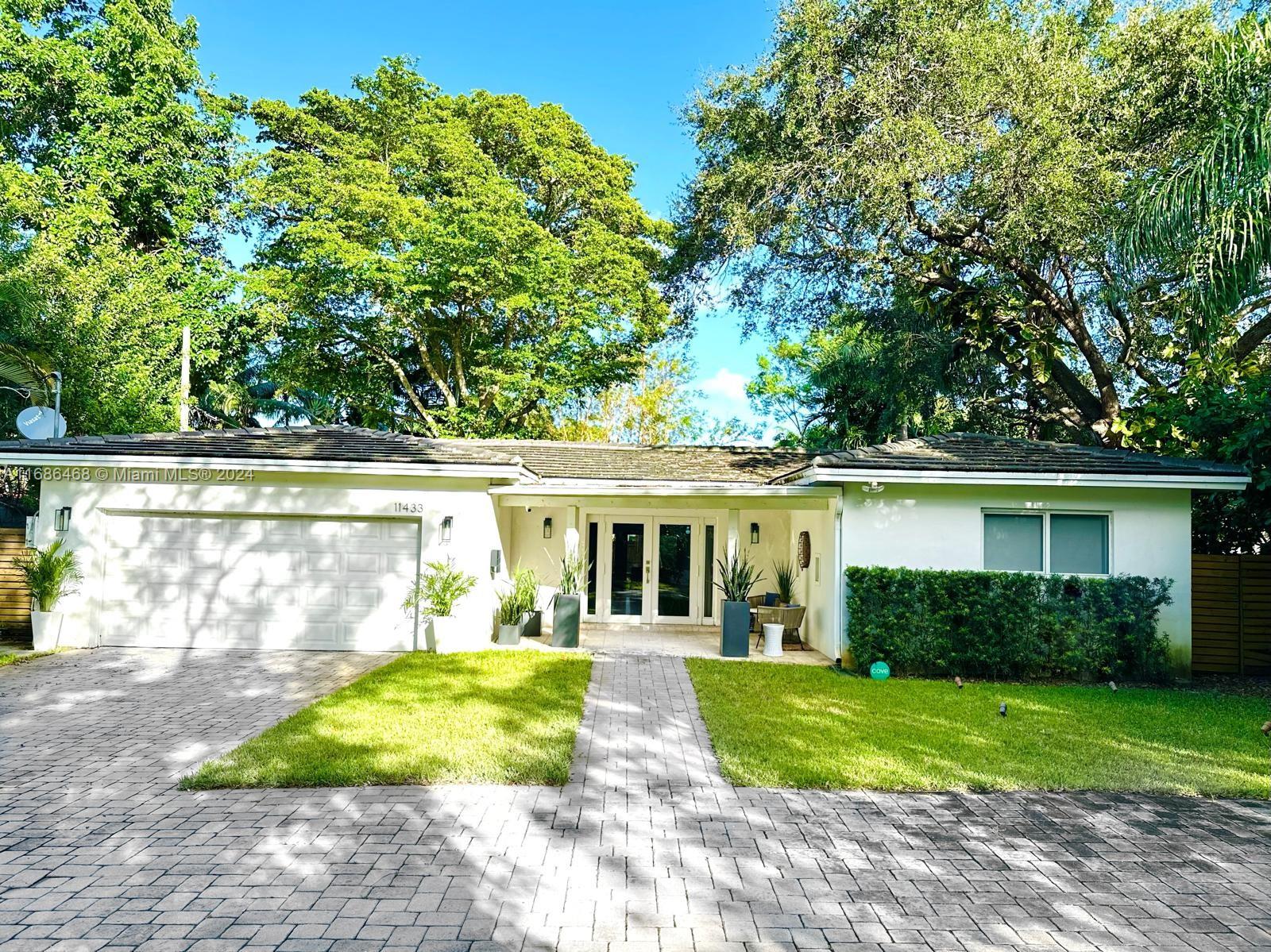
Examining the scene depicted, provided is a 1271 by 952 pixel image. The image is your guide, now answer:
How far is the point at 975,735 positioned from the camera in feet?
24.5

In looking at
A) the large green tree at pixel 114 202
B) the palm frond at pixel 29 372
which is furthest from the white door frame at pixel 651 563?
the palm frond at pixel 29 372

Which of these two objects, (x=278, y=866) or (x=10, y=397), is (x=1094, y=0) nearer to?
(x=278, y=866)

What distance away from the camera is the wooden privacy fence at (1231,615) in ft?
37.3

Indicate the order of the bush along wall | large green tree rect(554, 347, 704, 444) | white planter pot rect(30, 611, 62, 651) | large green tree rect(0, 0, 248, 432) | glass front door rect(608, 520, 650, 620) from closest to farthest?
the bush along wall
white planter pot rect(30, 611, 62, 651)
glass front door rect(608, 520, 650, 620)
large green tree rect(0, 0, 248, 432)
large green tree rect(554, 347, 704, 444)

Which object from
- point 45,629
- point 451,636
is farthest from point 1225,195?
point 45,629

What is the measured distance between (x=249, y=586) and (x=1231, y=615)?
15.4m

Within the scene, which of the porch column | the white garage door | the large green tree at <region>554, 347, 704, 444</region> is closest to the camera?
the white garage door

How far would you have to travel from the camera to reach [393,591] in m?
11.9

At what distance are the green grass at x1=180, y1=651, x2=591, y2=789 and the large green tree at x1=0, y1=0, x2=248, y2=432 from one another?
1327 centimetres

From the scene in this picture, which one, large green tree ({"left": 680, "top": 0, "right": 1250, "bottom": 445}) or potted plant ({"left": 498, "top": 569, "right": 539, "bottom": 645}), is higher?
large green tree ({"left": 680, "top": 0, "right": 1250, "bottom": 445})

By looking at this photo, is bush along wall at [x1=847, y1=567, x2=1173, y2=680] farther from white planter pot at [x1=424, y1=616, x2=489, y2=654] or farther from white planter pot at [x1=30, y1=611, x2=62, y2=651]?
white planter pot at [x1=30, y1=611, x2=62, y2=651]

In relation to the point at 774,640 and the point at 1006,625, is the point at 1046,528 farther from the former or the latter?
the point at 774,640

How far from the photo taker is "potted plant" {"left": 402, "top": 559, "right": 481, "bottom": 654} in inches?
455

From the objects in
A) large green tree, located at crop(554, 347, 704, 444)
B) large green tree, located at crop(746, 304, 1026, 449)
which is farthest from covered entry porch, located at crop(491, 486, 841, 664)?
large green tree, located at crop(554, 347, 704, 444)
